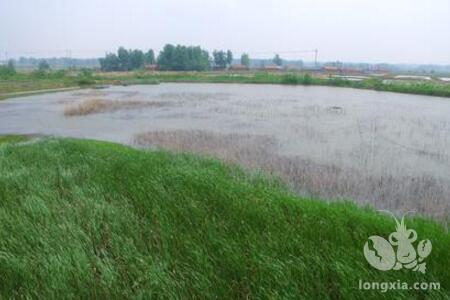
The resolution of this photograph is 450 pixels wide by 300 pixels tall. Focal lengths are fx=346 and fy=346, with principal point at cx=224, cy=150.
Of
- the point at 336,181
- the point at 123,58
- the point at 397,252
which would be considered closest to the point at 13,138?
the point at 336,181

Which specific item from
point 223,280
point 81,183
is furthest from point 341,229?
point 81,183

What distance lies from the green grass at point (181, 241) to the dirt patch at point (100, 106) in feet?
57.0

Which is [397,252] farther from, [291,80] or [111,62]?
[111,62]

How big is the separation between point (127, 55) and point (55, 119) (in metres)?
71.3

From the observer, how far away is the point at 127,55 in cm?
8769

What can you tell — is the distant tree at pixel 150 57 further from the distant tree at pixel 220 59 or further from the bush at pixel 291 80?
the bush at pixel 291 80

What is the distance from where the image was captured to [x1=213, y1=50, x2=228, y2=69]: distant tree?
96.7 m

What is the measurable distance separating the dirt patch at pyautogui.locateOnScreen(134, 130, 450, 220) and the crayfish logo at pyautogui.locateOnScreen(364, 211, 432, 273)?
9.36ft

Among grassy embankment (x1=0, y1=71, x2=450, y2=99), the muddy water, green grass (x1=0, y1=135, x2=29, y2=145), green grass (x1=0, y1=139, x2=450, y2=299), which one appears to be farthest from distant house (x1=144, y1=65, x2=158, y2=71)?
green grass (x1=0, y1=139, x2=450, y2=299)

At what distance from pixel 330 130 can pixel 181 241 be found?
44.7 feet

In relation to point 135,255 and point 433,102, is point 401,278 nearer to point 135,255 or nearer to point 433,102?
point 135,255

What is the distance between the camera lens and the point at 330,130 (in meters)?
17.0

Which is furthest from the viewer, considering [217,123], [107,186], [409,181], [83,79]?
[83,79]

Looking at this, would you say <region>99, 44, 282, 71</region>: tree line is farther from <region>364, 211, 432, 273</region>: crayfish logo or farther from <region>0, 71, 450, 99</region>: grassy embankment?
<region>364, 211, 432, 273</region>: crayfish logo
